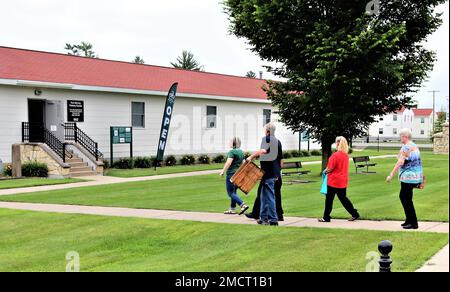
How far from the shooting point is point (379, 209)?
40.6 feet

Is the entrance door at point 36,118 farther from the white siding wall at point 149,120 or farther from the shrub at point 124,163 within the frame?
the shrub at point 124,163

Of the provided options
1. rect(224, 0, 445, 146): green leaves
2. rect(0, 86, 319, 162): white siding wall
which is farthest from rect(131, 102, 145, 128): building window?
rect(224, 0, 445, 146): green leaves

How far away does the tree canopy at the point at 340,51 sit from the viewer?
779 inches

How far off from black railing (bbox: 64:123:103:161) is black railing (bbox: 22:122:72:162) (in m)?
0.90

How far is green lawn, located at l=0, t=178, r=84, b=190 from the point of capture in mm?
19469

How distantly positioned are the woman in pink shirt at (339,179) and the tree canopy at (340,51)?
351 inches

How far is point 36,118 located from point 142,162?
5.69 meters

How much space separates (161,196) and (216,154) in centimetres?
1855

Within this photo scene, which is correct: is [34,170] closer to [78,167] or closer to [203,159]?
[78,167]

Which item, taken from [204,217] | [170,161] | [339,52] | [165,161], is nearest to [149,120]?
[165,161]

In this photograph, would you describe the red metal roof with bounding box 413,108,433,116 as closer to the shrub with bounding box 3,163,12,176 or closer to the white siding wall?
the white siding wall

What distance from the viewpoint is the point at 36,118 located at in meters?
25.7
